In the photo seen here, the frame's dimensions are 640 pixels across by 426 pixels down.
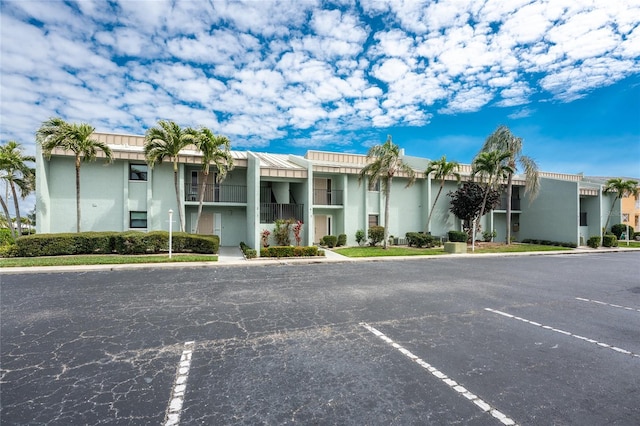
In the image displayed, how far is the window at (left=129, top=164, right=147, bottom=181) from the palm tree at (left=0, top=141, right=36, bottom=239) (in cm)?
631

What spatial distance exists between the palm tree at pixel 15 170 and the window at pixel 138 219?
7387 mm

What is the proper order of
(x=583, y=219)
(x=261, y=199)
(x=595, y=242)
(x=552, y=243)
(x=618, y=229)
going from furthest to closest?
(x=618, y=229) < (x=583, y=219) < (x=552, y=243) < (x=595, y=242) < (x=261, y=199)

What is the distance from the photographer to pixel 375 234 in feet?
73.4

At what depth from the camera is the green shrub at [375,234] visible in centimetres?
2237

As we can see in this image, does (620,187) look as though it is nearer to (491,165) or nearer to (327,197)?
(491,165)

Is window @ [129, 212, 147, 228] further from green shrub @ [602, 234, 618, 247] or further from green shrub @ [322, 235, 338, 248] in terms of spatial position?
green shrub @ [602, 234, 618, 247]

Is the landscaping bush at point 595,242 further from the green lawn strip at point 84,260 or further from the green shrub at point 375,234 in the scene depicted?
the green lawn strip at point 84,260

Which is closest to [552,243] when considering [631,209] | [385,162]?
[631,209]

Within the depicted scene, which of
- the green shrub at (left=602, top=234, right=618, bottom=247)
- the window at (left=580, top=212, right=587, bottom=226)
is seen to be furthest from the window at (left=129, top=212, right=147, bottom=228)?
the window at (left=580, top=212, right=587, bottom=226)

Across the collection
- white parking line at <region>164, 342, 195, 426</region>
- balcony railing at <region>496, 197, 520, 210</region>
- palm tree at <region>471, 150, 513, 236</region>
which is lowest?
white parking line at <region>164, 342, 195, 426</region>

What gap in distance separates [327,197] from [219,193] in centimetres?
784

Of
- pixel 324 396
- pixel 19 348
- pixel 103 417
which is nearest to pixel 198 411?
pixel 103 417

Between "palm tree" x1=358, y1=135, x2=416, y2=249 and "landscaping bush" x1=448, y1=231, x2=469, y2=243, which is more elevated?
"palm tree" x1=358, y1=135, x2=416, y2=249

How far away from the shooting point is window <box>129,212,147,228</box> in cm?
1941
